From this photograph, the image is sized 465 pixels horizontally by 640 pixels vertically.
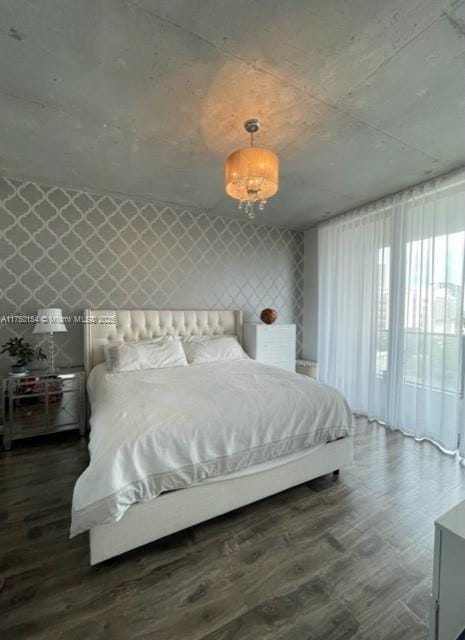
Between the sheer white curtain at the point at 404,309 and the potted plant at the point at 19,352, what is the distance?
3.73 meters

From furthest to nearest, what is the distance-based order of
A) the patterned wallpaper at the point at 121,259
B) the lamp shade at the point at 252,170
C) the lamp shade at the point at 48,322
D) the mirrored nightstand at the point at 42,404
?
1. the patterned wallpaper at the point at 121,259
2. the lamp shade at the point at 48,322
3. the mirrored nightstand at the point at 42,404
4. the lamp shade at the point at 252,170

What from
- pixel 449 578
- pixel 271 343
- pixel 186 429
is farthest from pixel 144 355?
pixel 449 578

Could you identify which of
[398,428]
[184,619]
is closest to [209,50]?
[184,619]

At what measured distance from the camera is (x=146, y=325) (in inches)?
138

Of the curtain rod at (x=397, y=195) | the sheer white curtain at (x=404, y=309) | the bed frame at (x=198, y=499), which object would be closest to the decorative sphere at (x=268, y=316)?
the sheer white curtain at (x=404, y=309)

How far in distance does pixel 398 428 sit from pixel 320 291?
209 centimetres

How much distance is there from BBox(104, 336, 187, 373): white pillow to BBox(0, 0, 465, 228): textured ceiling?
1770 mm

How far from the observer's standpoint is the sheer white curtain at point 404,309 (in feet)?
8.81

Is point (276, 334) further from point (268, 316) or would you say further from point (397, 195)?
point (397, 195)

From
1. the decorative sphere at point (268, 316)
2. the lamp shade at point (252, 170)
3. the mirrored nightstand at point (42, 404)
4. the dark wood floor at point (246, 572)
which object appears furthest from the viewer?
the decorative sphere at point (268, 316)

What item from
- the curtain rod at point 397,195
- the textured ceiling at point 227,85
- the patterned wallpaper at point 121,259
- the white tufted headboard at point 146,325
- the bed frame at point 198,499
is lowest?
the bed frame at point 198,499

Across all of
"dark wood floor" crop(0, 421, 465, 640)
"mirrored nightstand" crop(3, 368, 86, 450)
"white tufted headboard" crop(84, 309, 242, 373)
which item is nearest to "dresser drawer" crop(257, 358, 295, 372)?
"white tufted headboard" crop(84, 309, 242, 373)

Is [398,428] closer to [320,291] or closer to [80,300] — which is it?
[320,291]

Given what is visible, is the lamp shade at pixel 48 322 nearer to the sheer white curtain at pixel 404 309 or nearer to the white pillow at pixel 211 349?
the white pillow at pixel 211 349
